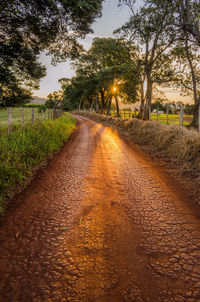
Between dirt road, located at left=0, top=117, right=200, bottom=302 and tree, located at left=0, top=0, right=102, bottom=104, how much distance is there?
6.27 m

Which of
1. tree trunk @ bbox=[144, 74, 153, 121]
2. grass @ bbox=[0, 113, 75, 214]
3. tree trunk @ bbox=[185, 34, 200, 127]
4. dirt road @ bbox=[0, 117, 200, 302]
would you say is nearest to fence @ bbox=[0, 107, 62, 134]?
grass @ bbox=[0, 113, 75, 214]

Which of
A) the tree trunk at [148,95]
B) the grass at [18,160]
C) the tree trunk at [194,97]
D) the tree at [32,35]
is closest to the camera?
the grass at [18,160]

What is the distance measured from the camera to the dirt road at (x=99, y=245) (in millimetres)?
1746

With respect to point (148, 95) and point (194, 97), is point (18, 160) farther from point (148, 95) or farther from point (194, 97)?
point (194, 97)

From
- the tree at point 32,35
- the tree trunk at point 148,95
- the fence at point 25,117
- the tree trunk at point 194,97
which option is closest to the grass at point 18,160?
the fence at point 25,117

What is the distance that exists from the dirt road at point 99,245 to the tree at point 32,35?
6273 millimetres

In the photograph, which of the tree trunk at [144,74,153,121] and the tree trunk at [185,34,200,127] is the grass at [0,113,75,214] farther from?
the tree trunk at [144,74,153,121]

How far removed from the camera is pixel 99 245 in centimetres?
233

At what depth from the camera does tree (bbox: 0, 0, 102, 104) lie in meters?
7.23

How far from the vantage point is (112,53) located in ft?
57.8

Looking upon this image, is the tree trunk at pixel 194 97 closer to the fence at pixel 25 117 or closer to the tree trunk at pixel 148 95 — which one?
the tree trunk at pixel 148 95

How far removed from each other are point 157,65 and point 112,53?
4404 mm

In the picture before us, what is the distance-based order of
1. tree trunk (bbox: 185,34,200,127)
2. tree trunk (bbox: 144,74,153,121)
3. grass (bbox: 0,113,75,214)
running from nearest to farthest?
grass (bbox: 0,113,75,214) < tree trunk (bbox: 185,34,200,127) < tree trunk (bbox: 144,74,153,121)

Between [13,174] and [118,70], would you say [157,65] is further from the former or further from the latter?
[13,174]
